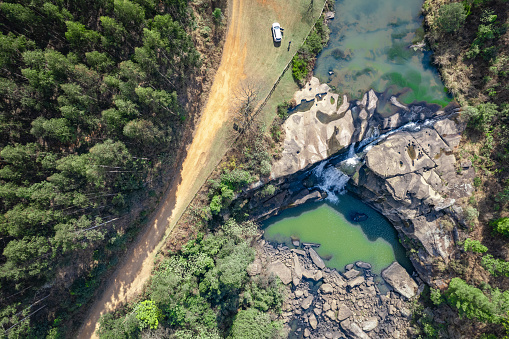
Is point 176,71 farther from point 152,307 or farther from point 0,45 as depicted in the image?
point 152,307

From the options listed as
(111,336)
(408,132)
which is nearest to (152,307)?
(111,336)

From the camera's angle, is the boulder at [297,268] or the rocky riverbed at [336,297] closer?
the rocky riverbed at [336,297]

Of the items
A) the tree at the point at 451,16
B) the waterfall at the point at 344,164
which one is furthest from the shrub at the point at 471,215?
the tree at the point at 451,16

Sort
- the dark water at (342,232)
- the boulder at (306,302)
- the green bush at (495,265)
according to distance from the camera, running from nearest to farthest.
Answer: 1. the green bush at (495,265)
2. the boulder at (306,302)
3. the dark water at (342,232)

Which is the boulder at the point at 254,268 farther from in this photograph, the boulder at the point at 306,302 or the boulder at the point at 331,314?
the boulder at the point at 331,314

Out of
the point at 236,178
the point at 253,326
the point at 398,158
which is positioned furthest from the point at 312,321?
the point at 398,158

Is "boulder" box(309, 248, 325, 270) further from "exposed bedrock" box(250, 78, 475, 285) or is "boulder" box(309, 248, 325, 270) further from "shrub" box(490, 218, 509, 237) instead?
"shrub" box(490, 218, 509, 237)

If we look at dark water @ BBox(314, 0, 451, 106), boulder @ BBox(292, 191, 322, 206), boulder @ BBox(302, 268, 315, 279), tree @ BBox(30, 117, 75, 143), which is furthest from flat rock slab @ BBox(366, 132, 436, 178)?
tree @ BBox(30, 117, 75, 143)
